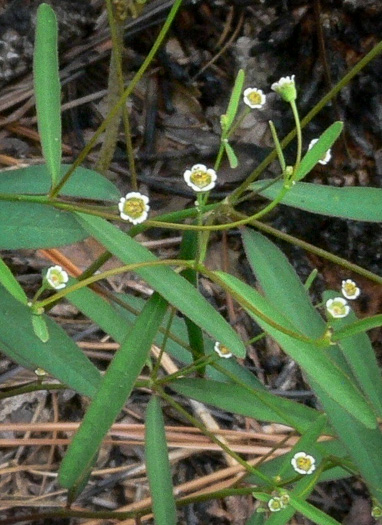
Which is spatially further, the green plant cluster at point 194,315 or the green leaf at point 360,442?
the green leaf at point 360,442

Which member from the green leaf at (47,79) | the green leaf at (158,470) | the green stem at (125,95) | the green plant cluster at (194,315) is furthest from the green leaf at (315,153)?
the green leaf at (158,470)

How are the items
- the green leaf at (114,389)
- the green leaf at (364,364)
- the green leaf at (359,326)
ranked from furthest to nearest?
the green leaf at (364,364), the green leaf at (114,389), the green leaf at (359,326)

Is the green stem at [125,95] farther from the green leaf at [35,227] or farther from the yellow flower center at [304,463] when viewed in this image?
the yellow flower center at [304,463]

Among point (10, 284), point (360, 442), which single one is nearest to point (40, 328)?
point (10, 284)

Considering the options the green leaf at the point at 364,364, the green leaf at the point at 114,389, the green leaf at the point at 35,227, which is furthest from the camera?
the green leaf at the point at 364,364

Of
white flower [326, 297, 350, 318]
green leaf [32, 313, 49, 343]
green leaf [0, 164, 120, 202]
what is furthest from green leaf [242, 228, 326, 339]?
green leaf [32, 313, 49, 343]

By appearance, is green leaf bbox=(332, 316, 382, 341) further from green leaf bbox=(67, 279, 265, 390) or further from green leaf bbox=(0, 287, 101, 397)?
green leaf bbox=(0, 287, 101, 397)

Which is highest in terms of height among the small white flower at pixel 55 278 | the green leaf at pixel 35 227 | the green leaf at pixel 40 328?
the green leaf at pixel 35 227

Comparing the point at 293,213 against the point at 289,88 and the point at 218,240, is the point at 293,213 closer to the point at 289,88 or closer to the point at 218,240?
the point at 218,240
